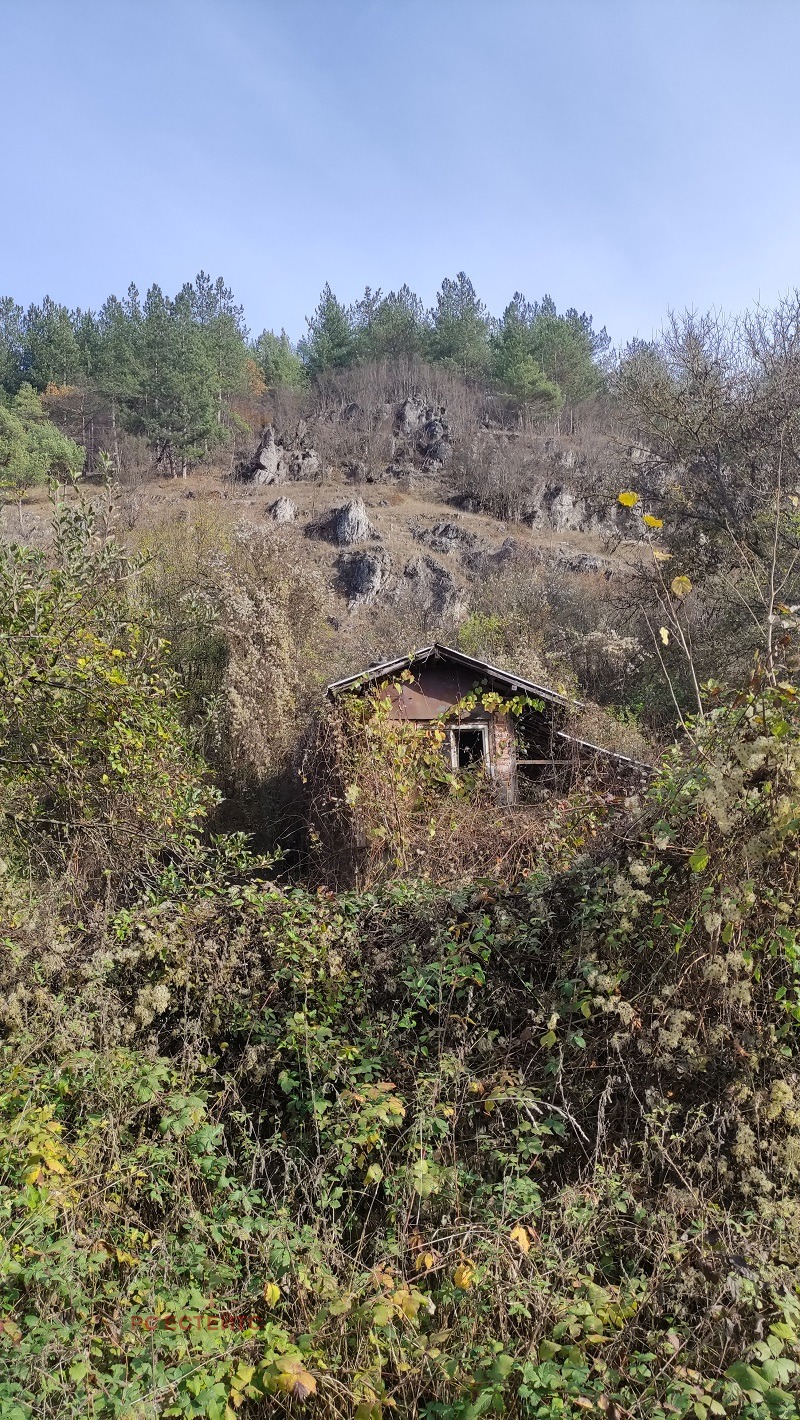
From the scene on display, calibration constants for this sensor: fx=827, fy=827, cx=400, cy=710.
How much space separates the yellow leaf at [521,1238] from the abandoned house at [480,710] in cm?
911

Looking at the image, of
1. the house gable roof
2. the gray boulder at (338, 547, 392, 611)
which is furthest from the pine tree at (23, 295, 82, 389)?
the house gable roof

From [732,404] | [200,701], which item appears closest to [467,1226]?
[200,701]

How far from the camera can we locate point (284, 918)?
5.86 metres

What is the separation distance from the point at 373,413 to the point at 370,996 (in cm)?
5695

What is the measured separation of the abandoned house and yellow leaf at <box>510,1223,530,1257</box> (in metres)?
9.11

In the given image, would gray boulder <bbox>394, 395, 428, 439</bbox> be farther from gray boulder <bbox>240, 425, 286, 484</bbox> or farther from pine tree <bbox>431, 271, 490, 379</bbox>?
gray boulder <bbox>240, 425, 286, 484</bbox>

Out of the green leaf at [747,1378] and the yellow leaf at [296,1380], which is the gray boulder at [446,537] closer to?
the yellow leaf at [296,1380]

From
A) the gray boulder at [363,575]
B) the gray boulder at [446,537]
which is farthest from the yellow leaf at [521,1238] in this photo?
the gray boulder at [446,537]

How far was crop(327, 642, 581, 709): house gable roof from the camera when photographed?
44.5 feet

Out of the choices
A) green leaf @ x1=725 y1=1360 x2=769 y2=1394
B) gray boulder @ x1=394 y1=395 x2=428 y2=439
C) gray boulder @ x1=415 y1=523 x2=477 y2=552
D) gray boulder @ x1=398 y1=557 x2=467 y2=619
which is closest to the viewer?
green leaf @ x1=725 y1=1360 x2=769 y2=1394

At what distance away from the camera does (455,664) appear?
14820 millimetres

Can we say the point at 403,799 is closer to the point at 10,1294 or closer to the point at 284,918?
the point at 284,918

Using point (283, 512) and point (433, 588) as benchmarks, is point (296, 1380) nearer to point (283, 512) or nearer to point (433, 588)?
point (433, 588)

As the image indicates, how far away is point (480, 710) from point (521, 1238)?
11185 millimetres
